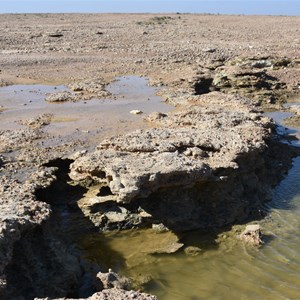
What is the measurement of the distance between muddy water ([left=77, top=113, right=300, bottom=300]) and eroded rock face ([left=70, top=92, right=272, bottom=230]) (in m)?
0.52

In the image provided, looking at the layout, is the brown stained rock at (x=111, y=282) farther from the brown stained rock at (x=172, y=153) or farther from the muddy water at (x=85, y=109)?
the muddy water at (x=85, y=109)

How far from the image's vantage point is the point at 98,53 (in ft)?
96.3

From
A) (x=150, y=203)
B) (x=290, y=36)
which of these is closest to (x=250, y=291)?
(x=150, y=203)

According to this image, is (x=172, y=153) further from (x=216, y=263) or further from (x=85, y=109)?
(x=85, y=109)

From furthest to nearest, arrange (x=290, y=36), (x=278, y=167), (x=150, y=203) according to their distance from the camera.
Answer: (x=290, y=36), (x=278, y=167), (x=150, y=203)

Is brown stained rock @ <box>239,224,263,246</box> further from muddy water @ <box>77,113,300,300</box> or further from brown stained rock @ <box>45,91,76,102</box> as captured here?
brown stained rock @ <box>45,91,76,102</box>

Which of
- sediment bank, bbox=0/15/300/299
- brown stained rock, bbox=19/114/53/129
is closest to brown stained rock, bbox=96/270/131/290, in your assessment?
sediment bank, bbox=0/15/300/299

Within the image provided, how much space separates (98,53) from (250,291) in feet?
78.8

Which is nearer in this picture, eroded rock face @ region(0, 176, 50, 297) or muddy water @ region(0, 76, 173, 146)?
eroded rock face @ region(0, 176, 50, 297)

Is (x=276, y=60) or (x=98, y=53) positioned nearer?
(x=276, y=60)

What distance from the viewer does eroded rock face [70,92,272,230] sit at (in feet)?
27.8

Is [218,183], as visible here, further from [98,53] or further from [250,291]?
[98,53]

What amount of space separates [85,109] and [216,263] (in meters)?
8.82

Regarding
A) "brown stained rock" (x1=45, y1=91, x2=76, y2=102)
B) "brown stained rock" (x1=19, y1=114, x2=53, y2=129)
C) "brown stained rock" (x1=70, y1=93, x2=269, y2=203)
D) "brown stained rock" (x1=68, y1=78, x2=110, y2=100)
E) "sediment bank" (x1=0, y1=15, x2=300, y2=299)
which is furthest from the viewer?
"brown stained rock" (x1=68, y1=78, x2=110, y2=100)
